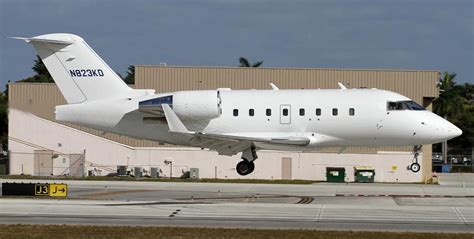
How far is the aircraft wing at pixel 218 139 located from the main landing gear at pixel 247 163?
1.55 feet

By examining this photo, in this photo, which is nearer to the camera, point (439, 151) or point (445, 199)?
point (445, 199)

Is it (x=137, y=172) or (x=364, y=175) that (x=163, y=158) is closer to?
(x=137, y=172)

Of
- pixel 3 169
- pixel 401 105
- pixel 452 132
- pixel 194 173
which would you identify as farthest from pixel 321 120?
pixel 3 169

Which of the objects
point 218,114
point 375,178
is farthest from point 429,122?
point 375,178

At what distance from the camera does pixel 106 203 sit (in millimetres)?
37000

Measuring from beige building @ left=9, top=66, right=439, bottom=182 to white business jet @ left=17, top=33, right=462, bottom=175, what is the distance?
2381 cm

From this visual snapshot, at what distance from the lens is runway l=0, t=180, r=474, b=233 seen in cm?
2914

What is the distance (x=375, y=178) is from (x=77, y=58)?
30821mm

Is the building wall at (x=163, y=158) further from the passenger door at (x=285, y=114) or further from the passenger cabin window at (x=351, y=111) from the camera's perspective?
the passenger cabin window at (x=351, y=111)

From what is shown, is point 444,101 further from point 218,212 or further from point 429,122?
point 218,212

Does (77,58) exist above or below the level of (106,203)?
above

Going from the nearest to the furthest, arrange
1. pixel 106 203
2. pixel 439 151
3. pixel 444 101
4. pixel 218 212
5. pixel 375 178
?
pixel 218 212, pixel 106 203, pixel 375 178, pixel 444 101, pixel 439 151

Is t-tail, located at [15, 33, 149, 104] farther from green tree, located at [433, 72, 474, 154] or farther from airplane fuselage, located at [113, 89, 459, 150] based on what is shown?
green tree, located at [433, 72, 474, 154]

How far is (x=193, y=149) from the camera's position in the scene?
6762 centimetres
